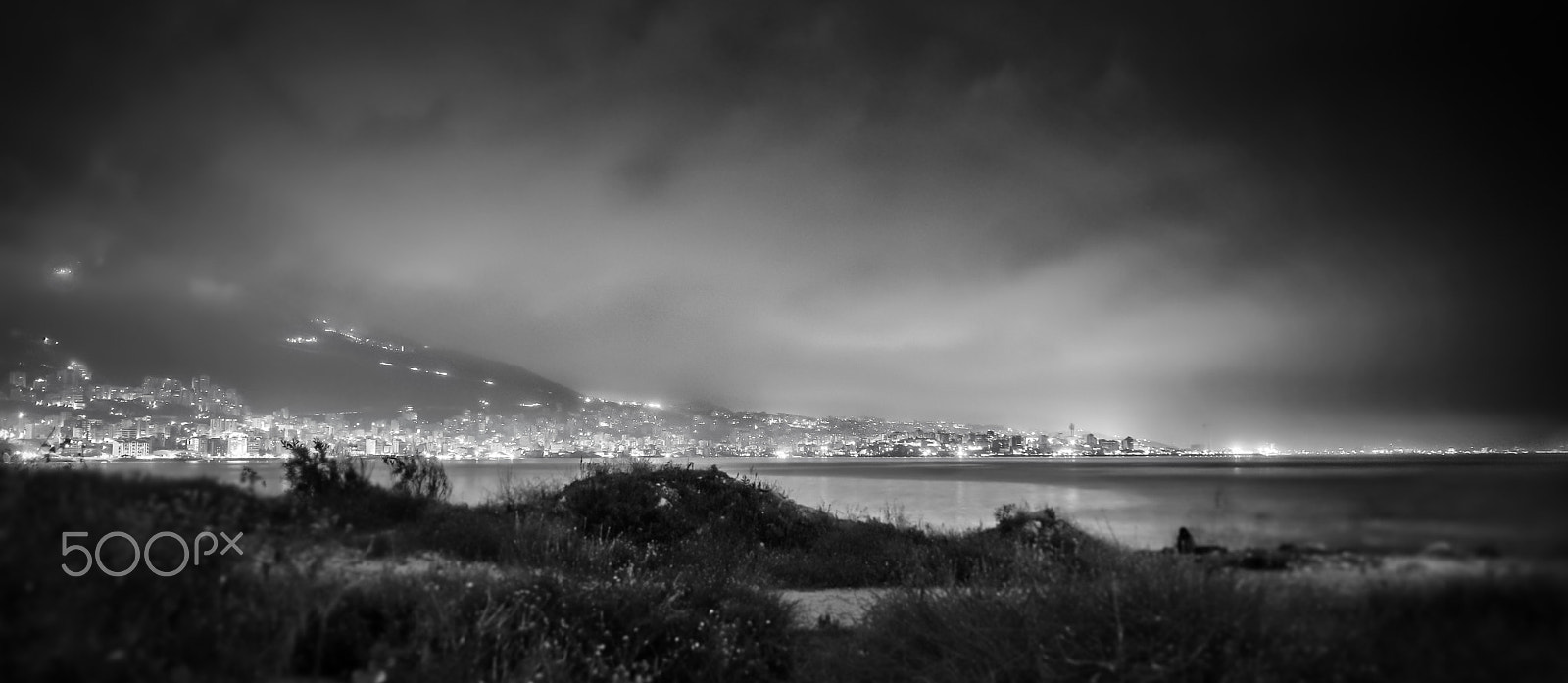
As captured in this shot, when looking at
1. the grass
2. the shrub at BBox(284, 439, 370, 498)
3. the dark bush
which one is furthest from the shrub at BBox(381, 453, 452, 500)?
the grass

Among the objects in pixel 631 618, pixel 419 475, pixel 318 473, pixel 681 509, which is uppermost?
pixel 318 473

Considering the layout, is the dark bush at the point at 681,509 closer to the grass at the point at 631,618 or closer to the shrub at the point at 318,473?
the shrub at the point at 318,473

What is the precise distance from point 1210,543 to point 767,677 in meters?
4.13

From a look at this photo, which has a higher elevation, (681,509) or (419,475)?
(419,475)

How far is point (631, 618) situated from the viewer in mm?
7504

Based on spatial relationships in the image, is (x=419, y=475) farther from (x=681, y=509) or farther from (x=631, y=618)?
(x=631, y=618)

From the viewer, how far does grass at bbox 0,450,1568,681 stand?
3.53 metres

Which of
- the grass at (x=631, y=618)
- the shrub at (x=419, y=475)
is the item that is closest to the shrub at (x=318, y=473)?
the shrub at (x=419, y=475)

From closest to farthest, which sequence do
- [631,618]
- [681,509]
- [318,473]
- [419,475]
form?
1. [631,618]
2. [318,473]
3. [419,475]
4. [681,509]

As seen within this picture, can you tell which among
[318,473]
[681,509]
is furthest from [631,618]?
[681,509]

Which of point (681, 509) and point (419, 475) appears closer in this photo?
point (419, 475)

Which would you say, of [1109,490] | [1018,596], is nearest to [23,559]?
[1018,596]

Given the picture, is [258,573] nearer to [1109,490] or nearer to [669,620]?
[669,620]

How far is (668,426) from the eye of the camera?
166m
